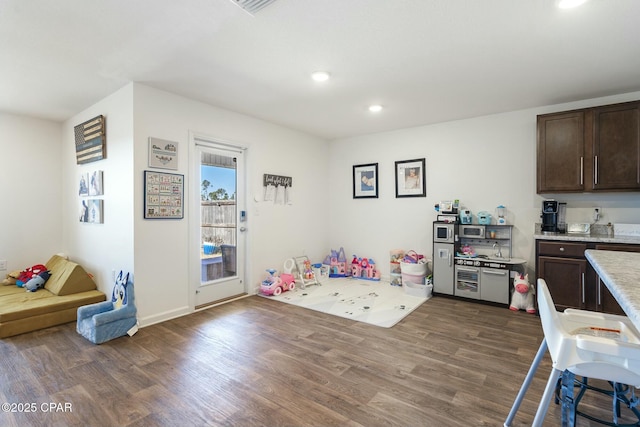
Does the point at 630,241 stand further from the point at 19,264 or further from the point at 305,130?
the point at 19,264

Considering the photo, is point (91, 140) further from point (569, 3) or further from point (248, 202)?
point (569, 3)

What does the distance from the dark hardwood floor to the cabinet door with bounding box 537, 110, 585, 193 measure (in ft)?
5.33

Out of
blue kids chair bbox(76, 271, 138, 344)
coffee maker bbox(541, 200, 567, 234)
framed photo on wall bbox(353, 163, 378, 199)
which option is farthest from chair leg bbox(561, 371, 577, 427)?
framed photo on wall bbox(353, 163, 378, 199)

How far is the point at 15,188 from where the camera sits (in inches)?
165

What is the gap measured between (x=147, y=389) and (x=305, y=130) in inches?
161

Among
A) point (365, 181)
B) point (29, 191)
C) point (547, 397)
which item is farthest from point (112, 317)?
point (365, 181)

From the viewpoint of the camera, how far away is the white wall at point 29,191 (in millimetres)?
4125

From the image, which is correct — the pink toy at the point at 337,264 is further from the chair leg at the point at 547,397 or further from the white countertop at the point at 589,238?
the chair leg at the point at 547,397

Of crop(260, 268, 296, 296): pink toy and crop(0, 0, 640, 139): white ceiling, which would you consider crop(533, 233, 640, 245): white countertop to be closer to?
crop(0, 0, 640, 139): white ceiling

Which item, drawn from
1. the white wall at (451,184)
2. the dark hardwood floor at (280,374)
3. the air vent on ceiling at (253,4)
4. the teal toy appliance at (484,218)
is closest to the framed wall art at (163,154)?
the dark hardwood floor at (280,374)

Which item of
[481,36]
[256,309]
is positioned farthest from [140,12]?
[256,309]

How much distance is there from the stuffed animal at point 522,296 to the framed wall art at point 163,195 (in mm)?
4022

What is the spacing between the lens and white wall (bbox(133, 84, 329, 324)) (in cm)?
321

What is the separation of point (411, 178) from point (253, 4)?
11.9 feet
